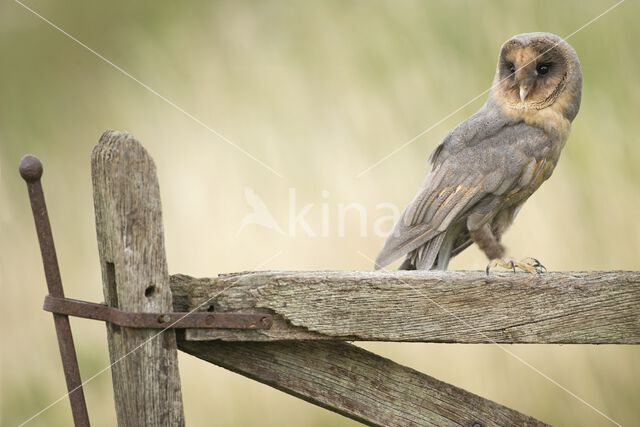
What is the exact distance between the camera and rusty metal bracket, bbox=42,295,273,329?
1.80 m

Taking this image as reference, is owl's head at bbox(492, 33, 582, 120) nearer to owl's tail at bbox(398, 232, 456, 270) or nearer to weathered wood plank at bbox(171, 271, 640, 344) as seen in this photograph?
owl's tail at bbox(398, 232, 456, 270)

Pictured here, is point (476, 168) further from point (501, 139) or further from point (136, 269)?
point (136, 269)

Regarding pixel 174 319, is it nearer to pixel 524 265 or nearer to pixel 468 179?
pixel 524 265

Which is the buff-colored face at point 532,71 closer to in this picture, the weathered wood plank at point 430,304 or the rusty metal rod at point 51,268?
the weathered wood plank at point 430,304

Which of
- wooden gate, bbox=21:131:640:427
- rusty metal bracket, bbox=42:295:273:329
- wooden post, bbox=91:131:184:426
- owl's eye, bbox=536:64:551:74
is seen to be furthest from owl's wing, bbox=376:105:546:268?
wooden post, bbox=91:131:184:426

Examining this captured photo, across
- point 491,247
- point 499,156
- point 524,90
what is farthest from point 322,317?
point 524,90

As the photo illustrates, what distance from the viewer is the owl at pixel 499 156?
249 cm

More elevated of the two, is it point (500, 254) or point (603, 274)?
point (500, 254)

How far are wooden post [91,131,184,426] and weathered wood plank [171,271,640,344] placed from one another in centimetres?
8

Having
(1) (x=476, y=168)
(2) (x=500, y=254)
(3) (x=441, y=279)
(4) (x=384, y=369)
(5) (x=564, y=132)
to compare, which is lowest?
(4) (x=384, y=369)

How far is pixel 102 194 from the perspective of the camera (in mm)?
1827

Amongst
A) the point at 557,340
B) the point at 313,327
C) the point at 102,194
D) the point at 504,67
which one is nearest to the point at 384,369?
the point at 313,327

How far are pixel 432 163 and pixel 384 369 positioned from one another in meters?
0.93

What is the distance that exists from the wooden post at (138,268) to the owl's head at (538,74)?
1.26 meters
